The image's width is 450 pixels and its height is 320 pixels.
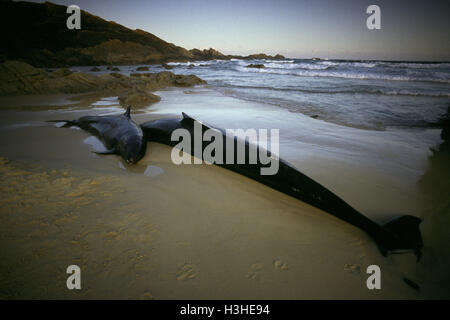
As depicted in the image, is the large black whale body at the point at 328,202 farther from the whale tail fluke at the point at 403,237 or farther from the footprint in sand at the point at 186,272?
the footprint in sand at the point at 186,272

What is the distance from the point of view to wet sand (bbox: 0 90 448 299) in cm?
123

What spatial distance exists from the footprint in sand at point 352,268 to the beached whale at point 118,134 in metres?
2.66

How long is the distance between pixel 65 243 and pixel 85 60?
153ft

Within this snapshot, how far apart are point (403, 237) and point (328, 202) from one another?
Result: 57 centimetres

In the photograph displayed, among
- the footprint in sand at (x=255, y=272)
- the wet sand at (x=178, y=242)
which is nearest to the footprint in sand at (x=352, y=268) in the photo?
the wet sand at (x=178, y=242)

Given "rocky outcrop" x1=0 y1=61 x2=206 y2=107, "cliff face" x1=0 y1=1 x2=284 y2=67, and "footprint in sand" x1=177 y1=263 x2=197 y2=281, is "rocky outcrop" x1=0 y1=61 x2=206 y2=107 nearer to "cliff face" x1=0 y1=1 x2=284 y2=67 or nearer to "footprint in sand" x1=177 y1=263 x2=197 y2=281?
"footprint in sand" x1=177 y1=263 x2=197 y2=281

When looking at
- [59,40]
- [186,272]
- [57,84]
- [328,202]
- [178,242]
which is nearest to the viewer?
[186,272]

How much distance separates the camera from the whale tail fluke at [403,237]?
152 centimetres

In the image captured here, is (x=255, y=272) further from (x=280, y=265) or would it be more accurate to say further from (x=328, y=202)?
(x=328, y=202)

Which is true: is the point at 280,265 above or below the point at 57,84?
below

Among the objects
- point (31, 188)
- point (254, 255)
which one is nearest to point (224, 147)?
point (254, 255)

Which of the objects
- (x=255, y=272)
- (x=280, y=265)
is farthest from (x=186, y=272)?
(x=280, y=265)

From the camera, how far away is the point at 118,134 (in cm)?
349

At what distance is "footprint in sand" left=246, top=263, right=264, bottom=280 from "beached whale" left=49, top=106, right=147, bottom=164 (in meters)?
2.17
